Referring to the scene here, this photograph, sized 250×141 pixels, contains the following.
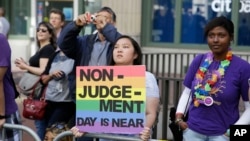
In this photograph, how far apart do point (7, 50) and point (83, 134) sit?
1005 millimetres

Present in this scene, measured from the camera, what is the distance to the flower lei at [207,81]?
430 centimetres

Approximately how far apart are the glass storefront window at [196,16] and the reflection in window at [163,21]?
0.34m

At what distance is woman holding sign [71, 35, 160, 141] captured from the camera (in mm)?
4359

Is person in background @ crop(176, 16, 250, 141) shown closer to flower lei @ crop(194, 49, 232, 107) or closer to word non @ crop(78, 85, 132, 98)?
flower lei @ crop(194, 49, 232, 107)

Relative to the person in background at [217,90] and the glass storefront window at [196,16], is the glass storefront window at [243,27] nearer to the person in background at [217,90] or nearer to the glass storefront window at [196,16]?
the glass storefront window at [196,16]

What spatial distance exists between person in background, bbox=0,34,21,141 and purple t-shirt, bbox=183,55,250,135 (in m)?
1.59

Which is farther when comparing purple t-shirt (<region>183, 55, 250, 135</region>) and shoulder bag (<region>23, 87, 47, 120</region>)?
shoulder bag (<region>23, 87, 47, 120</region>)

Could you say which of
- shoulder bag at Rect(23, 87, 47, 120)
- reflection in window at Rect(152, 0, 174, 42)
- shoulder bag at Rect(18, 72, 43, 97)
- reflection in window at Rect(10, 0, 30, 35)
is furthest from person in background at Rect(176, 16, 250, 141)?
reflection in window at Rect(10, 0, 30, 35)

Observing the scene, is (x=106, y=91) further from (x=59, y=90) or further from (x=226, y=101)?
(x=59, y=90)

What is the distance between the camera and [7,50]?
4.70 m

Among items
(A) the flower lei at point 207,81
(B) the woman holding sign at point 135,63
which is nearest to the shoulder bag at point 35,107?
(B) the woman holding sign at point 135,63

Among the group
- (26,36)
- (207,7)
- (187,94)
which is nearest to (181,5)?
(207,7)

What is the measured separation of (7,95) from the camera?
16.1 ft

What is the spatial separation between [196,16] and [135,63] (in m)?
9.82
